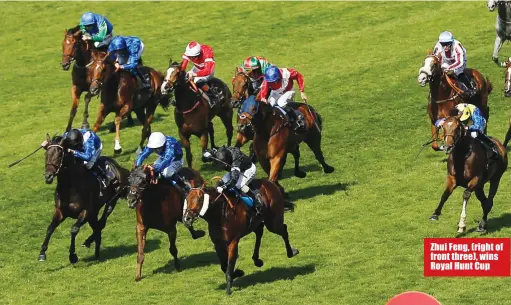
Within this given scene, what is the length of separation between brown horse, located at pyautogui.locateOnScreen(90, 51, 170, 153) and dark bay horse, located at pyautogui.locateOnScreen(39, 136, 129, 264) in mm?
5321

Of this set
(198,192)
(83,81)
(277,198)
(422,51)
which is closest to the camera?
(198,192)

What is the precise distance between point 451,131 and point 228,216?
4762mm

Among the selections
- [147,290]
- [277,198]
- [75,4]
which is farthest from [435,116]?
[75,4]

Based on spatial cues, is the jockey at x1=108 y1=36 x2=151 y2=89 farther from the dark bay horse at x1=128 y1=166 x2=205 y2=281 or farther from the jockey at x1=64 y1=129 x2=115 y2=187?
the dark bay horse at x1=128 y1=166 x2=205 y2=281

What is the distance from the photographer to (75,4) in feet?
174

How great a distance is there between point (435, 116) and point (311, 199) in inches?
147

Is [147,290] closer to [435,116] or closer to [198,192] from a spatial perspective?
[198,192]

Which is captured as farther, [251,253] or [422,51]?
[422,51]

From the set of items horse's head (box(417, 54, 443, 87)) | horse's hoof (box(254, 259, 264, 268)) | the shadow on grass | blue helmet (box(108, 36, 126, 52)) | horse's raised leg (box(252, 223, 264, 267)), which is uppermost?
blue helmet (box(108, 36, 126, 52))

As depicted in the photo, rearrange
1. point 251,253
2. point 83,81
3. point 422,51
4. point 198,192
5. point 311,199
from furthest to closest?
point 422,51, point 83,81, point 311,199, point 251,253, point 198,192

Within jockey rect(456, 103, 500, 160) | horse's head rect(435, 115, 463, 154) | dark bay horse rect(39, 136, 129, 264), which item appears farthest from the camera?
jockey rect(456, 103, 500, 160)

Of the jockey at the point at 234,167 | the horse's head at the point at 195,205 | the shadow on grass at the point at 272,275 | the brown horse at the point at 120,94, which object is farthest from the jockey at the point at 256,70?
the horse's head at the point at 195,205

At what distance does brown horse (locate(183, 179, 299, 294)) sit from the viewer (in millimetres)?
19203

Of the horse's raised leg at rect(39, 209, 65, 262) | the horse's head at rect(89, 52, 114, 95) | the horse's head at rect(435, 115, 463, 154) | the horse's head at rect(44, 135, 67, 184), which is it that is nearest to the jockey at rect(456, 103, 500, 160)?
the horse's head at rect(435, 115, 463, 154)
